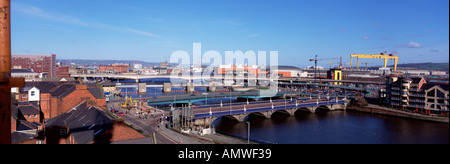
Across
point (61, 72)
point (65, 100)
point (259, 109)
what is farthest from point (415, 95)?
point (61, 72)

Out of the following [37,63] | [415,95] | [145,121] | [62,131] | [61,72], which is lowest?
[145,121]

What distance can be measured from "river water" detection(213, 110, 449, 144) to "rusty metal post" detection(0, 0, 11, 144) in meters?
14.1

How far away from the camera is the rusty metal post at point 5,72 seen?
3311mm

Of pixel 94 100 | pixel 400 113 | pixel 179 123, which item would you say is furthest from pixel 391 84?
pixel 94 100

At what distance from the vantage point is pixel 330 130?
1936cm

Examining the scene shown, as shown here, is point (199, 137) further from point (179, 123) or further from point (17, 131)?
point (17, 131)

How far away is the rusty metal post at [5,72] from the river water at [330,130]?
14.1 metres

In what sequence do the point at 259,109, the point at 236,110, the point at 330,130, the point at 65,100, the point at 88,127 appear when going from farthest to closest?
the point at 259,109
the point at 236,110
the point at 330,130
the point at 65,100
the point at 88,127

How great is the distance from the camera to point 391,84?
81.6 ft

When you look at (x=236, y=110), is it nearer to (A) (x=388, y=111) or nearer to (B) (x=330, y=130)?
(B) (x=330, y=130)

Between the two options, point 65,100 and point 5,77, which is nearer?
point 5,77

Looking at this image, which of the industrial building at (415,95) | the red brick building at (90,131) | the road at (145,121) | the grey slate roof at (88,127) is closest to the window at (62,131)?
the red brick building at (90,131)

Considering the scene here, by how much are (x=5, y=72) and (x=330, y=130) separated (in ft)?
61.7
